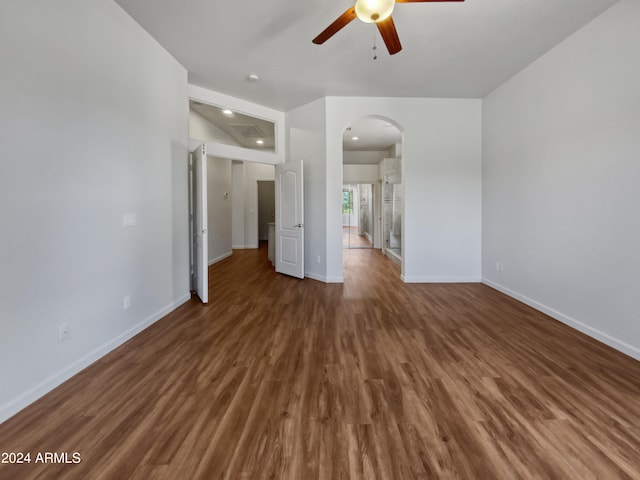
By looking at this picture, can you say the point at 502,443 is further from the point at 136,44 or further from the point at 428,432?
the point at 136,44

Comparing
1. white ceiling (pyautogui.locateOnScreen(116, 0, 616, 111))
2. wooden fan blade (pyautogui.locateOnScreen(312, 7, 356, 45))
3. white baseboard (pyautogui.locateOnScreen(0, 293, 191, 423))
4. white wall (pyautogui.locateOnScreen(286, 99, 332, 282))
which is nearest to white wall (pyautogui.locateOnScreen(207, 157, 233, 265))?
white wall (pyautogui.locateOnScreen(286, 99, 332, 282))

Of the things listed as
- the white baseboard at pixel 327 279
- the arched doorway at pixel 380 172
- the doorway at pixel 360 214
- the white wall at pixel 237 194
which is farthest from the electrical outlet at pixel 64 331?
the doorway at pixel 360 214

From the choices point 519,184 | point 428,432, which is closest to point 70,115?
point 428,432

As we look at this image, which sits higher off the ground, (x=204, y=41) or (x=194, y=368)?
(x=204, y=41)

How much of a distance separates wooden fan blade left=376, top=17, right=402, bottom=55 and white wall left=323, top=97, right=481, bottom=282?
83.7 inches

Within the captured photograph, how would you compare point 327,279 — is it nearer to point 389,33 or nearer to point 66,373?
point 66,373

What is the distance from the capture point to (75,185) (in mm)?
1924

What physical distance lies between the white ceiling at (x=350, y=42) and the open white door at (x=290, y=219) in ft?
4.29

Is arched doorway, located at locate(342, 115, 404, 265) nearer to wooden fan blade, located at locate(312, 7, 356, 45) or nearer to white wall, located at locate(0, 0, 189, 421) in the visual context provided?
wooden fan blade, located at locate(312, 7, 356, 45)

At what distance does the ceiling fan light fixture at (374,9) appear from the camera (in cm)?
177

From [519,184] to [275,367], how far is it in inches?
148

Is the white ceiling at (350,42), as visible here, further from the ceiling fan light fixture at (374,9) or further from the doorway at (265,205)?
the doorway at (265,205)

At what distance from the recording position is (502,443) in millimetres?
1333

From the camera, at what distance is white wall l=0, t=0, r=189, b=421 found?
1.55m
